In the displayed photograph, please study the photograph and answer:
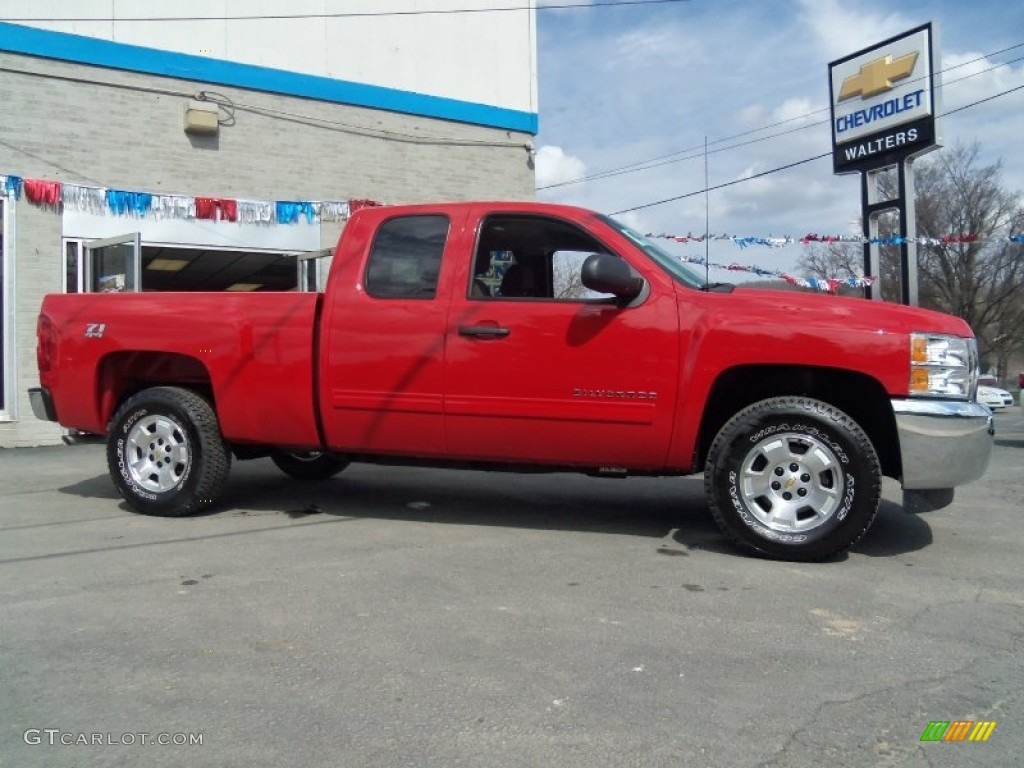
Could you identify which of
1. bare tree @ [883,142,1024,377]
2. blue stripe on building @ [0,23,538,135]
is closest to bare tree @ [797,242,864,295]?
bare tree @ [883,142,1024,377]

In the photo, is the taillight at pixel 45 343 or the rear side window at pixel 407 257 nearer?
the rear side window at pixel 407 257

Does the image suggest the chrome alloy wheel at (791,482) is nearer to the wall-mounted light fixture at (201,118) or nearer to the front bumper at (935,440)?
the front bumper at (935,440)

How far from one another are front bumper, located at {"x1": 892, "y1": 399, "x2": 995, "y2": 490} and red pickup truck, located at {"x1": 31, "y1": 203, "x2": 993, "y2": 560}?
11 millimetres

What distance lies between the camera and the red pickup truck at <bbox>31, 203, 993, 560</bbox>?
14.9 feet

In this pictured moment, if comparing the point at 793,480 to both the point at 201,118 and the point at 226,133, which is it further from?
the point at 226,133

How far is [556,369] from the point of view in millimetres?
4980

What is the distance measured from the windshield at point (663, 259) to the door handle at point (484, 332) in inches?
38.0

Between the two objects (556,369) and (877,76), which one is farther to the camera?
(877,76)

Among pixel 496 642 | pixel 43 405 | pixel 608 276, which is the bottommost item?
pixel 496 642

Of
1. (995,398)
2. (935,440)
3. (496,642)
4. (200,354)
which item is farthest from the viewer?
(995,398)

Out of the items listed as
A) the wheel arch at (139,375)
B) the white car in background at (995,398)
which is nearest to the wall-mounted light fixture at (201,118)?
the wheel arch at (139,375)

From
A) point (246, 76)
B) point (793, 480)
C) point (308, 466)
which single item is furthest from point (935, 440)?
point (246, 76)

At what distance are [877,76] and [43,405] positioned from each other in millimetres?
15564

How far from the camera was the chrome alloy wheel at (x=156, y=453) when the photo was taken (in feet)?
19.2
